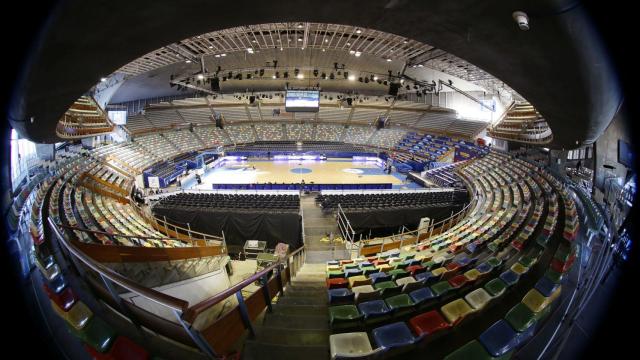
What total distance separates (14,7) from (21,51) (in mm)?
351

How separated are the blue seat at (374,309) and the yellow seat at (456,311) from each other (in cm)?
83

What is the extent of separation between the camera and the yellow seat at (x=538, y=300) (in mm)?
3180

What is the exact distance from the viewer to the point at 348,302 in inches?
161

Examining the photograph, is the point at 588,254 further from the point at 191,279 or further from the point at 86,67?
the point at 86,67

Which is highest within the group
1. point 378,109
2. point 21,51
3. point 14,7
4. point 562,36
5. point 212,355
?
point 378,109

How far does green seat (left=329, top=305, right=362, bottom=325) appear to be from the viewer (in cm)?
333

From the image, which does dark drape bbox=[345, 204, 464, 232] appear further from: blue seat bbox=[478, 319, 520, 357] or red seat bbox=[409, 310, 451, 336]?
blue seat bbox=[478, 319, 520, 357]

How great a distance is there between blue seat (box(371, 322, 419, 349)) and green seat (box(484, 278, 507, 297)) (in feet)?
6.35

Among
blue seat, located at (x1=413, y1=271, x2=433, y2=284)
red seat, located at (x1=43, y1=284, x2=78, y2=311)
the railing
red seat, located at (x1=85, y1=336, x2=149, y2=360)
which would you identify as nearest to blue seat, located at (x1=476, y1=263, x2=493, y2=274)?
blue seat, located at (x1=413, y1=271, x2=433, y2=284)

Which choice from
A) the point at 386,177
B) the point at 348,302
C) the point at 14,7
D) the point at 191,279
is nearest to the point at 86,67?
the point at 14,7

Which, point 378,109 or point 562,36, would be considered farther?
point 378,109

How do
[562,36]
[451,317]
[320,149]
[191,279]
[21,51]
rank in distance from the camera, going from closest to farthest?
[21,51] < [562,36] < [451,317] < [191,279] < [320,149]

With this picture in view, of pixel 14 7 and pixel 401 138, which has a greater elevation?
pixel 401 138

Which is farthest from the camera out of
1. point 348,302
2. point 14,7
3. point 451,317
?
point 348,302
